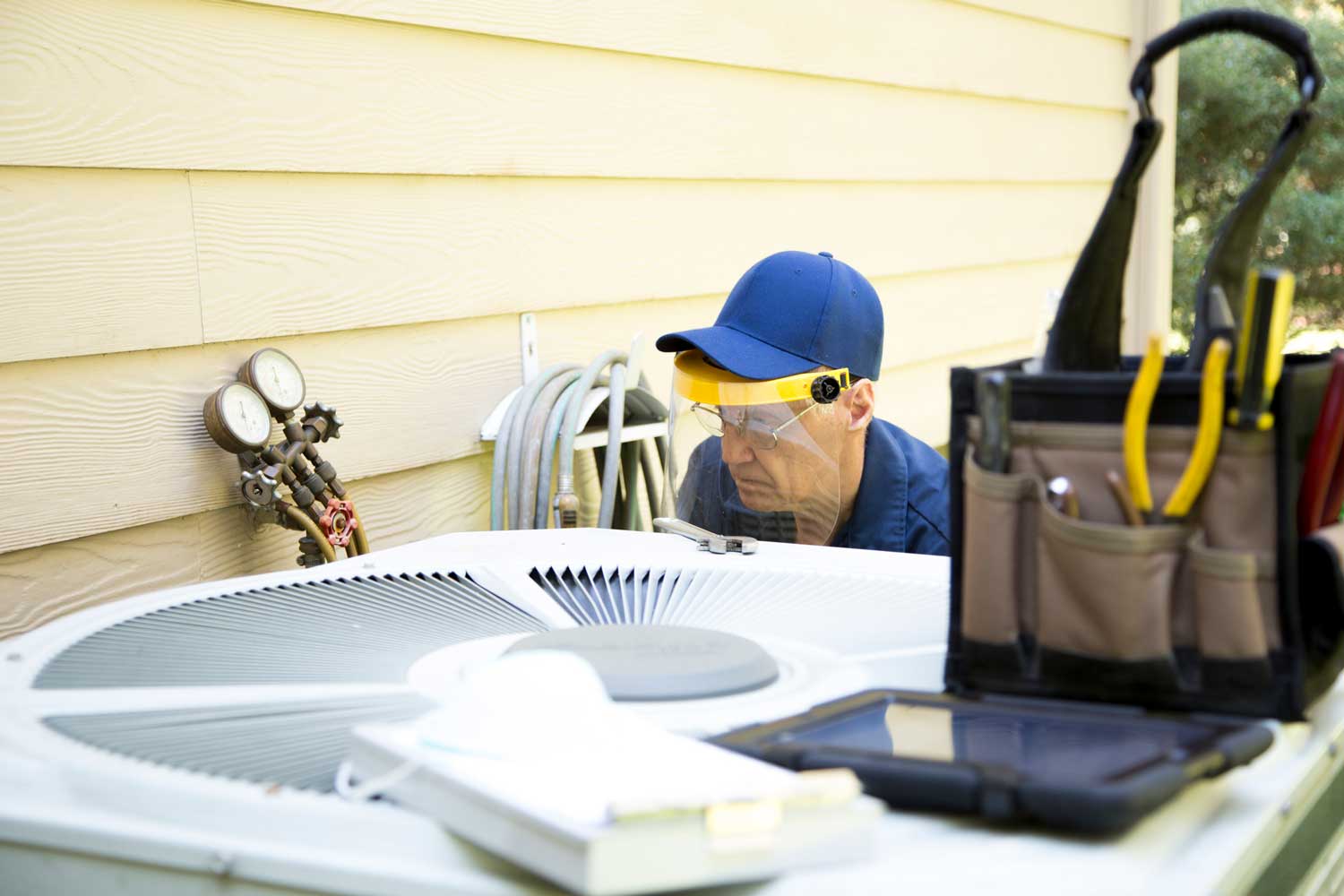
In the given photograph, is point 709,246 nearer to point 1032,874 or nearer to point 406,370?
point 406,370

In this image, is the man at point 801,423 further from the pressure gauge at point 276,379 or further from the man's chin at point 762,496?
the pressure gauge at point 276,379

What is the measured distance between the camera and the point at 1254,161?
869 centimetres

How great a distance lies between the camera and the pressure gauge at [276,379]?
1.68 metres

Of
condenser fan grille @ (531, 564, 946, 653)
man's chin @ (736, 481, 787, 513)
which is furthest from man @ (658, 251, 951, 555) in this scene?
condenser fan grille @ (531, 564, 946, 653)

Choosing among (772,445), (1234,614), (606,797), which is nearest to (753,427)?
(772,445)

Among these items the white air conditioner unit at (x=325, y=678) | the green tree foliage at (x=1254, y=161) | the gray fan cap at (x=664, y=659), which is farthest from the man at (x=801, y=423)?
the green tree foliage at (x=1254, y=161)

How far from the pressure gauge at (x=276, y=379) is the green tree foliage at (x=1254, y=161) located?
25.2 feet

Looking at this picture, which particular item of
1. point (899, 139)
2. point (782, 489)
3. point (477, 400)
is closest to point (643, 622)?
point (782, 489)

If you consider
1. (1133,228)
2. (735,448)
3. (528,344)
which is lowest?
(735,448)

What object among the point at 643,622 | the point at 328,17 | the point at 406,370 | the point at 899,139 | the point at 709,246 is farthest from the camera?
the point at 899,139

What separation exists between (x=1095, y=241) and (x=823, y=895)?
19.2 inches

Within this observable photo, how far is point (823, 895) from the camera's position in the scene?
0.66 m

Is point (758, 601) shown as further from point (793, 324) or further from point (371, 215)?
point (371, 215)

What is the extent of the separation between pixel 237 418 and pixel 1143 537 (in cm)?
117
